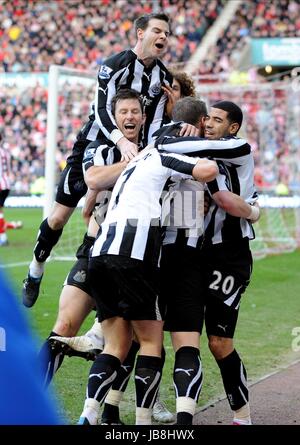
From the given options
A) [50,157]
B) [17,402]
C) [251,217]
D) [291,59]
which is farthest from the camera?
[291,59]

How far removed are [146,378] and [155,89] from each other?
2.23 meters

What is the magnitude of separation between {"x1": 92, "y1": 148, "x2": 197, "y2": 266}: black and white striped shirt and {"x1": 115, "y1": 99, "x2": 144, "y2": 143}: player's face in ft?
1.77

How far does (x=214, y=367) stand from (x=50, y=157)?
5.91 m

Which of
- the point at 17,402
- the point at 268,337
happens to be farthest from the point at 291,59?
the point at 17,402

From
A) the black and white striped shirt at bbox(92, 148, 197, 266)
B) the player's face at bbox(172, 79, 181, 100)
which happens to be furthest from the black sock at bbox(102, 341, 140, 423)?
the player's face at bbox(172, 79, 181, 100)

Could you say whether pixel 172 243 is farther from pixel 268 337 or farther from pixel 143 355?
pixel 268 337

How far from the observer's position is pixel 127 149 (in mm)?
4895

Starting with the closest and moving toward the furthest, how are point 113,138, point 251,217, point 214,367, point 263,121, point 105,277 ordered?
point 105,277 < point 251,217 < point 113,138 < point 214,367 < point 263,121

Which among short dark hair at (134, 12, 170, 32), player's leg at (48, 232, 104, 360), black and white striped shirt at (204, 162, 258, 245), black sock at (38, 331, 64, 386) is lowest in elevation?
black sock at (38, 331, 64, 386)

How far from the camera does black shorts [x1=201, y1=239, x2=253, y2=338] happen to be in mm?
4625

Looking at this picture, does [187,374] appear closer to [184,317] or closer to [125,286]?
[184,317]

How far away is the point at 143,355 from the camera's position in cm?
439

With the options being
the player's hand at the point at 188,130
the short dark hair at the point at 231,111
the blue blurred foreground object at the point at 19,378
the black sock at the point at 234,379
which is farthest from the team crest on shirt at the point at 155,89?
the blue blurred foreground object at the point at 19,378

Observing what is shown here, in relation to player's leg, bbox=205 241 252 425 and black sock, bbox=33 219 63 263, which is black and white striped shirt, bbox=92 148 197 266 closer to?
player's leg, bbox=205 241 252 425
